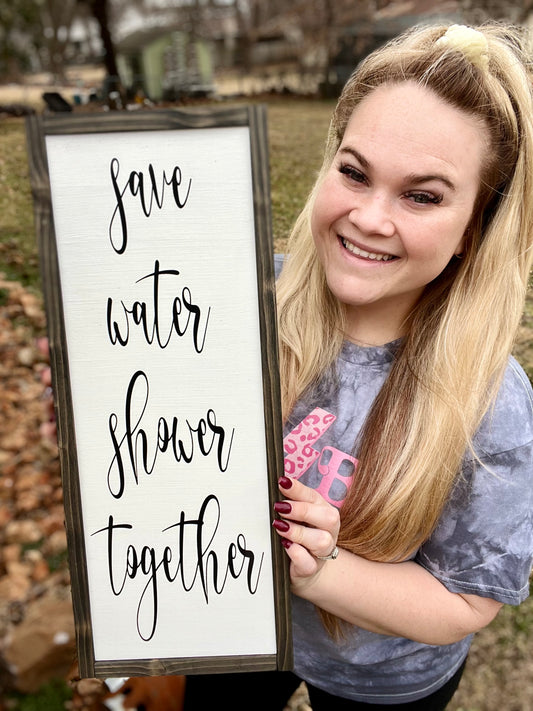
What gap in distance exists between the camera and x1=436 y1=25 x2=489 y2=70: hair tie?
1003 millimetres

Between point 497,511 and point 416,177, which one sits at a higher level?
point 416,177

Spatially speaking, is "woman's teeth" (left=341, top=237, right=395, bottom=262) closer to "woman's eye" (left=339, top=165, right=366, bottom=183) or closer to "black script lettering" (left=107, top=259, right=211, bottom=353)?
"woman's eye" (left=339, top=165, right=366, bottom=183)

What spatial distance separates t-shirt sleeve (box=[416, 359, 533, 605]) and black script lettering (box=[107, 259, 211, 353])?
548mm

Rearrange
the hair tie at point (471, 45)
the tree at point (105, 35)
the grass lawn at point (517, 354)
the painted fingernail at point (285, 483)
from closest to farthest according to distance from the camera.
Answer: the painted fingernail at point (285, 483), the hair tie at point (471, 45), the grass lawn at point (517, 354), the tree at point (105, 35)

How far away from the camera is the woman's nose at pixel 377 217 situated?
0.97 meters

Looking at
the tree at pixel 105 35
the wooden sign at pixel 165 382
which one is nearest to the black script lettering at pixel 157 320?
→ the wooden sign at pixel 165 382

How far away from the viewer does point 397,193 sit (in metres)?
0.97

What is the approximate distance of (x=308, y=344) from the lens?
1.23 m

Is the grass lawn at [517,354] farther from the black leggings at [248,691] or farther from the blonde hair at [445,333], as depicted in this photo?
the black leggings at [248,691]

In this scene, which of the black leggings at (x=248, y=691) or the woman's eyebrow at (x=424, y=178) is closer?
the woman's eyebrow at (x=424, y=178)

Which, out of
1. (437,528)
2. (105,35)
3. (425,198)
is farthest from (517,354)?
(105,35)

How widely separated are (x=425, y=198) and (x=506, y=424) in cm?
42

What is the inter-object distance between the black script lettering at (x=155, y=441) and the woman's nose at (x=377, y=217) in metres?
0.40

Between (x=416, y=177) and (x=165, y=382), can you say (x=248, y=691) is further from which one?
(x=416, y=177)
